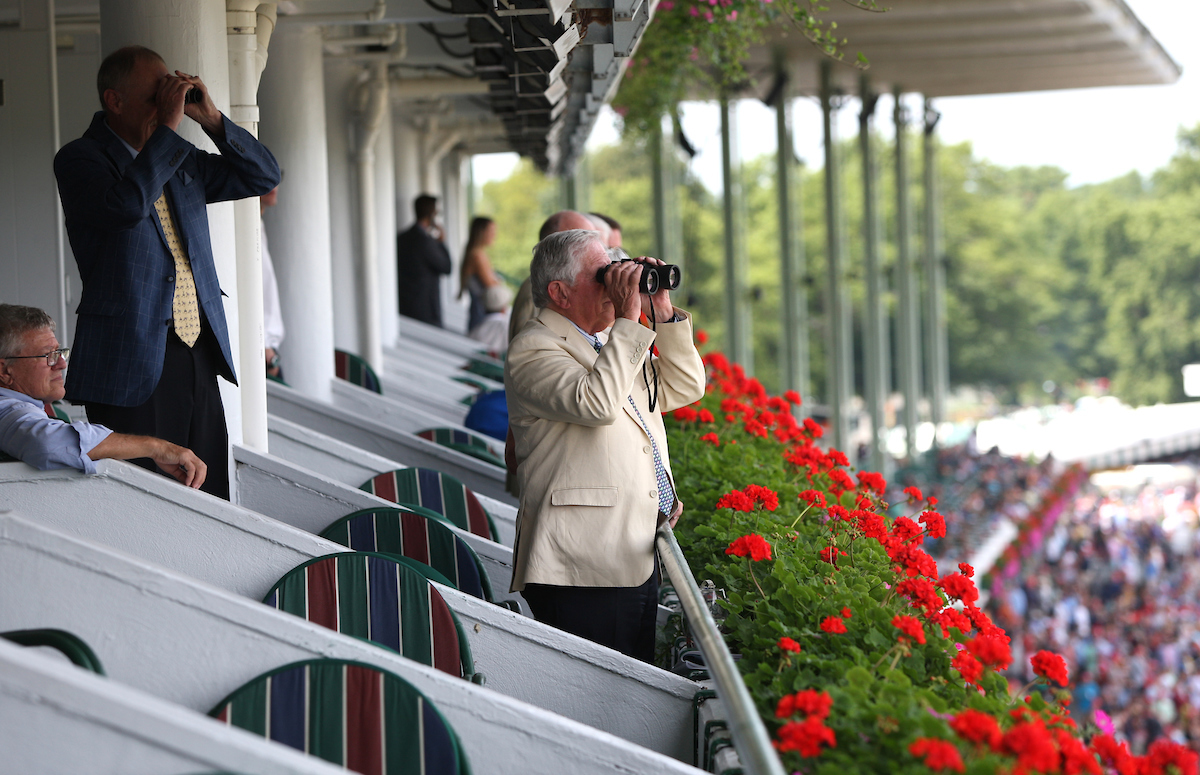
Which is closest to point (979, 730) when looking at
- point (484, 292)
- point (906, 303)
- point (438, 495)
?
point (438, 495)

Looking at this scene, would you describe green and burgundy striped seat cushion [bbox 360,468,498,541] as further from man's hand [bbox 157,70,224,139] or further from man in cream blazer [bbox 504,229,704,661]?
man's hand [bbox 157,70,224,139]

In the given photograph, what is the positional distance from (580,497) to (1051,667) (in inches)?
35.5

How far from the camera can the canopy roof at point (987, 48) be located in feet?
36.1

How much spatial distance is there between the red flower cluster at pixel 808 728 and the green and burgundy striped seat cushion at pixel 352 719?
0.49m

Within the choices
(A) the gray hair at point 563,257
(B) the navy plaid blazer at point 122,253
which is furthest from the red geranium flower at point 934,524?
(B) the navy plaid blazer at point 122,253

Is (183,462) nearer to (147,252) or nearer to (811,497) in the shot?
(147,252)

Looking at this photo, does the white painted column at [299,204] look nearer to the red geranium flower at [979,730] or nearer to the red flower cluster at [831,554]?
the red flower cluster at [831,554]

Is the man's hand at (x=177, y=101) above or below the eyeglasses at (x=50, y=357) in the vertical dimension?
above

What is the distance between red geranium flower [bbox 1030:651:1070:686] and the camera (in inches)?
72.1

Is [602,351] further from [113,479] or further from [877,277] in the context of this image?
[877,277]

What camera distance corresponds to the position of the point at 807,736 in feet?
4.94

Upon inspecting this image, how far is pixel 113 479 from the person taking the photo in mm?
2270

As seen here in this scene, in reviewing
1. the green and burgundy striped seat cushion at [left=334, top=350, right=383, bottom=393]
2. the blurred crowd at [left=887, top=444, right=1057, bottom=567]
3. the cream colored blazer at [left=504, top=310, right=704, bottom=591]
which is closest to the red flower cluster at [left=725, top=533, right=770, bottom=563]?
the cream colored blazer at [left=504, top=310, right=704, bottom=591]

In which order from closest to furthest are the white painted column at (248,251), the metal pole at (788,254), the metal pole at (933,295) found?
the white painted column at (248,251)
the metal pole at (788,254)
the metal pole at (933,295)
